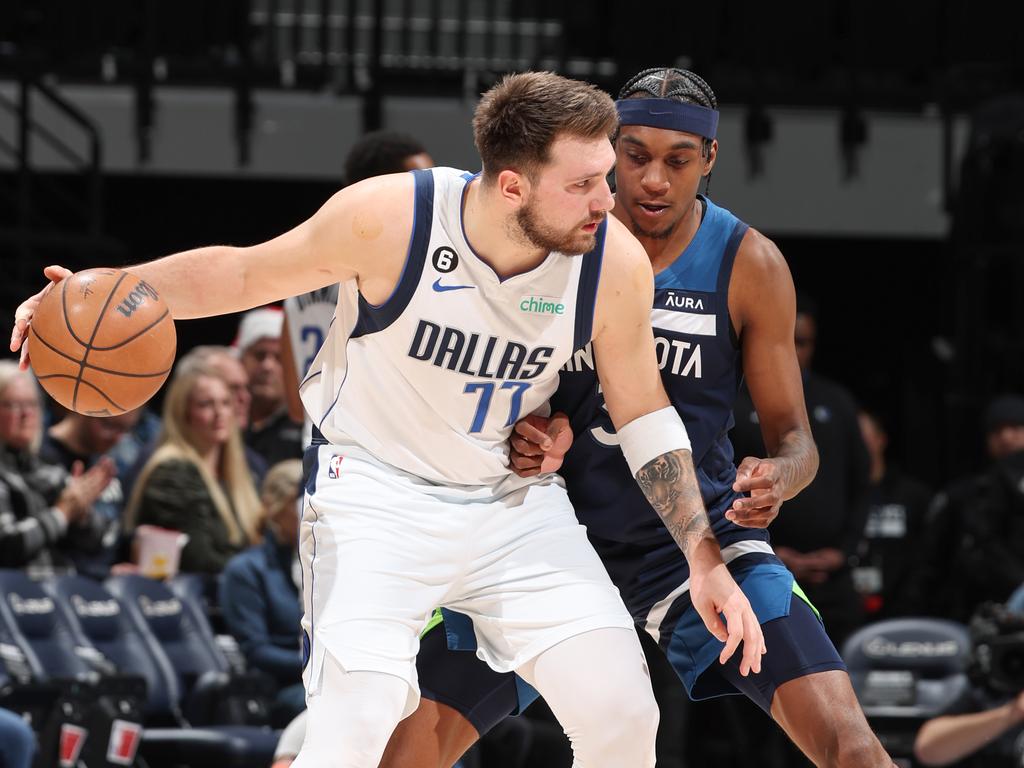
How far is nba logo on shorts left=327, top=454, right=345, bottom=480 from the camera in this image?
11.8 ft

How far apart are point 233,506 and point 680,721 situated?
214 centimetres

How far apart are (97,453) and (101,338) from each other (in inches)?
154

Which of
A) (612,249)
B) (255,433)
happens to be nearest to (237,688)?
(255,433)

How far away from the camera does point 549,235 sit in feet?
11.4

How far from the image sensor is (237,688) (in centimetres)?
634

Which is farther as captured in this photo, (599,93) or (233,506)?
(233,506)

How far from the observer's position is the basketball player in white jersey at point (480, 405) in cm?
343

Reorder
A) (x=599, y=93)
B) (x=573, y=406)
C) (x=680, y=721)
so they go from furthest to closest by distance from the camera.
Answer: (x=680, y=721)
(x=573, y=406)
(x=599, y=93)

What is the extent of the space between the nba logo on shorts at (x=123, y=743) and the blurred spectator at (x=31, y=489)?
2.91ft

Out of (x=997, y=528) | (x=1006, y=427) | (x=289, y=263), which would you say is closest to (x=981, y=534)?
(x=997, y=528)

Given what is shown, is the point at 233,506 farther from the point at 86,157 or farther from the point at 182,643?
the point at 86,157

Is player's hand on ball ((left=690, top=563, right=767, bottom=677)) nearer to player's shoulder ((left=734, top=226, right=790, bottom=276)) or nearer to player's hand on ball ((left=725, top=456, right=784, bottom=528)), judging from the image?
player's hand on ball ((left=725, top=456, right=784, bottom=528))

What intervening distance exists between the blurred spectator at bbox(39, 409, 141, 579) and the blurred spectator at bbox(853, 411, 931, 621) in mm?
3660

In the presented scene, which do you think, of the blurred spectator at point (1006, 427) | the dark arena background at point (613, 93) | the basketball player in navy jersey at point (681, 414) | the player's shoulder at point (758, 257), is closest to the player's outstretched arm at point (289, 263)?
the basketball player in navy jersey at point (681, 414)
